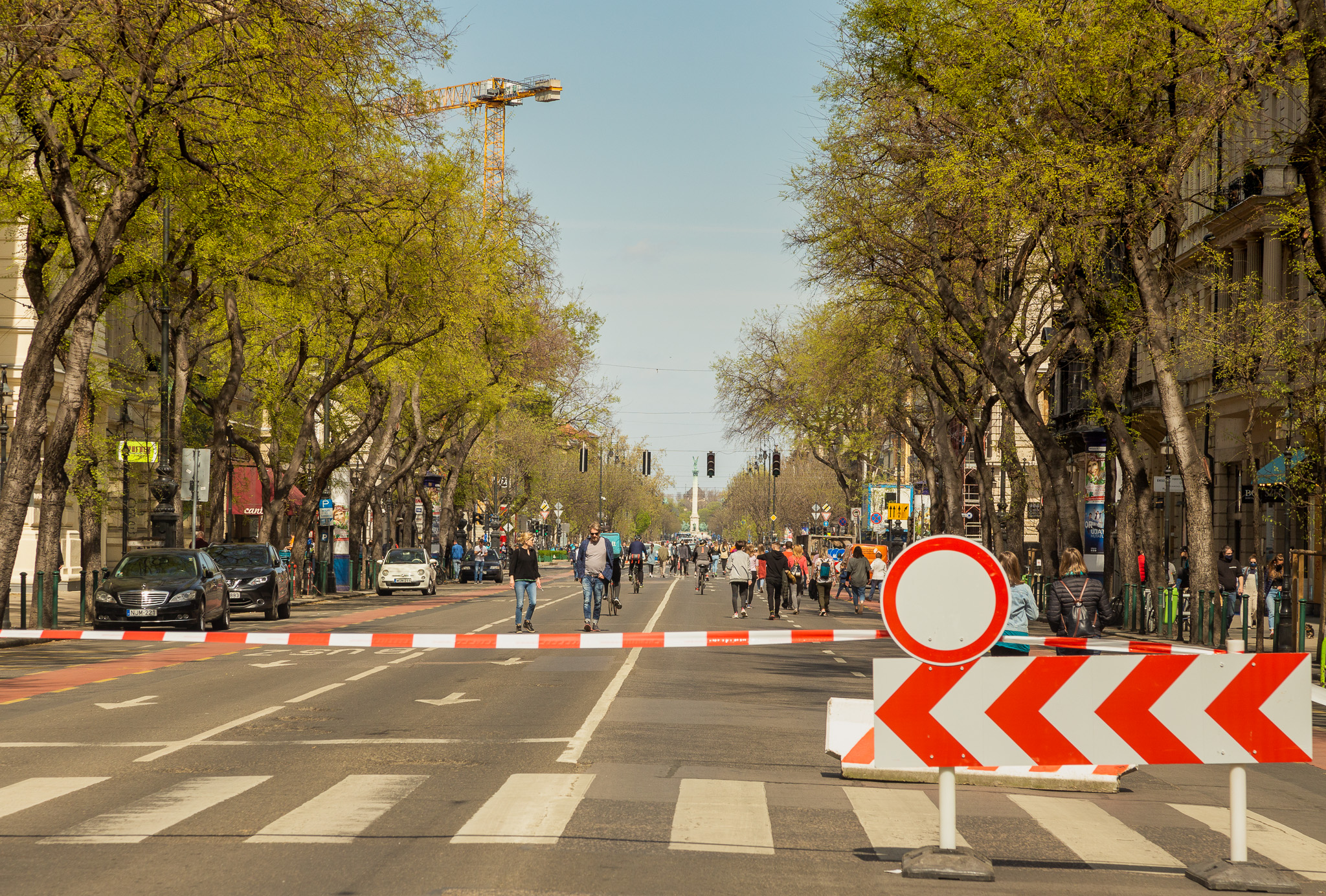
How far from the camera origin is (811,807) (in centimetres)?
891

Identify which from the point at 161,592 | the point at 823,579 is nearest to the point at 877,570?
the point at 823,579

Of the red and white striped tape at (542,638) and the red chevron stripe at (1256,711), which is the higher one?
the red chevron stripe at (1256,711)

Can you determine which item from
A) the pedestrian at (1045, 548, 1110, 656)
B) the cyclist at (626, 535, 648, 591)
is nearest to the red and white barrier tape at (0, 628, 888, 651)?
the pedestrian at (1045, 548, 1110, 656)

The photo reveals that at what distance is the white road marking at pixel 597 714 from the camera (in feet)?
35.7

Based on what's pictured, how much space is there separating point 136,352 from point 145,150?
24647mm

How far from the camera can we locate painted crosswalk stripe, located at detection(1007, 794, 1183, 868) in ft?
24.8

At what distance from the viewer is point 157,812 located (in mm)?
8344

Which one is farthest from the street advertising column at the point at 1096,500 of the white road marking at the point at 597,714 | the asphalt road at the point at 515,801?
the asphalt road at the point at 515,801

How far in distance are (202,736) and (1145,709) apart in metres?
7.56

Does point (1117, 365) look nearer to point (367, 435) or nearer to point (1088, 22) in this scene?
point (1088, 22)

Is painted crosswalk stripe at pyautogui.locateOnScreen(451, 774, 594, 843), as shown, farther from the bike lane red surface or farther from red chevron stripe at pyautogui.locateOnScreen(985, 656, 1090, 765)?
the bike lane red surface

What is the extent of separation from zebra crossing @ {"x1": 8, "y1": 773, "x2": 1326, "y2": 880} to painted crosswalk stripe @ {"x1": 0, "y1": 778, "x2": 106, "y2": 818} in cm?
1

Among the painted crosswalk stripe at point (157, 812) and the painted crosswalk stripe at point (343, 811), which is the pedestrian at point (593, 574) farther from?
the painted crosswalk stripe at point (157, 812)

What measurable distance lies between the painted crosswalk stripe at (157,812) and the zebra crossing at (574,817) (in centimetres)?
1
